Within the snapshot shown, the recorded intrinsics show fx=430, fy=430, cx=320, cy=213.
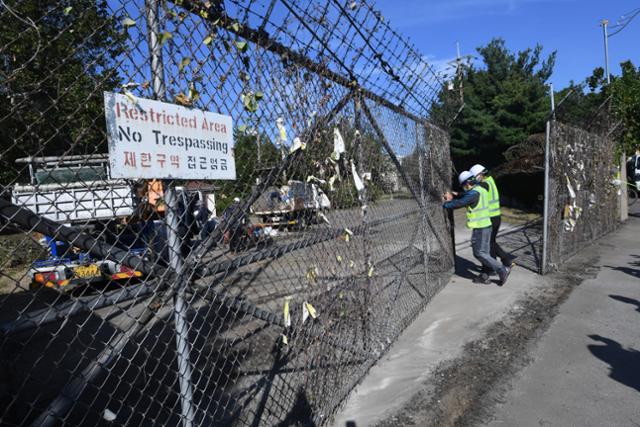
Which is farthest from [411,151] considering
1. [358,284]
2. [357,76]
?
[358,284]

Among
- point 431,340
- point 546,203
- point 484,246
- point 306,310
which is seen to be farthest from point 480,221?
point 306,310

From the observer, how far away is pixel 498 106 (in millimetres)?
18359

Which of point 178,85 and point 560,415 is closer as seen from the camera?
point 178,85

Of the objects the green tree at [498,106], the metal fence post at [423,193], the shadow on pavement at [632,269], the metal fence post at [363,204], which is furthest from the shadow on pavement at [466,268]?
the green tree at [498,106]

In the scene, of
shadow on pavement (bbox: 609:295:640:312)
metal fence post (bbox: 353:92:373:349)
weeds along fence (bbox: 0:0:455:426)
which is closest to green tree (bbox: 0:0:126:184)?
→ weeds along fence (bbox: 0:0:455:426)

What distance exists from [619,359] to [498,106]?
16353 millimetres

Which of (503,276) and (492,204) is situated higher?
(492,204)

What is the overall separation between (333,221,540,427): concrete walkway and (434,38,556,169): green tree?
12263mm

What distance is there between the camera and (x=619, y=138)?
1198 centimetres

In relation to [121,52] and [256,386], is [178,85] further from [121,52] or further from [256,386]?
[256,386]

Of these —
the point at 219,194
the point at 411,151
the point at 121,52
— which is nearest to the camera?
the point at 121,52

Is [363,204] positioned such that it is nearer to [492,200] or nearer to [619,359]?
[619,359]

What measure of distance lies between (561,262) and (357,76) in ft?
19.6

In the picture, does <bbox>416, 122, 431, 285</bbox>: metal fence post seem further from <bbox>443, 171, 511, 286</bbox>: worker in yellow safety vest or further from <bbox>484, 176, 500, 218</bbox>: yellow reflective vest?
<bbox>484, 176, 500, 218</bbox>: yellow reflective vest
